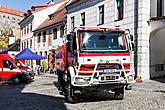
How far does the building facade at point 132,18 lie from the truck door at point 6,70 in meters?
7.74

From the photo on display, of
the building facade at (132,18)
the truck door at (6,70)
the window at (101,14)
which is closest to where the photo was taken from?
Result: the building facade at (132,18)

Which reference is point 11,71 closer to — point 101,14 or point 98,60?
point 101,14

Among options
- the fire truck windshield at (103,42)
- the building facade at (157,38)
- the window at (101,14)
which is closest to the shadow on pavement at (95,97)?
the fire truck windshield at (103,42)

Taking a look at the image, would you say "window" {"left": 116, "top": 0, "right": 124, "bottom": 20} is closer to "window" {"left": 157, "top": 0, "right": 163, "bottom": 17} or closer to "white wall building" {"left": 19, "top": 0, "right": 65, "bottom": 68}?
"window" {"left": 157, "top": 0, "right": 163, "bottom": 17}

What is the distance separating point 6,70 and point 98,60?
11295mm

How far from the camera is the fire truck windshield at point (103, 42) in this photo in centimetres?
1102

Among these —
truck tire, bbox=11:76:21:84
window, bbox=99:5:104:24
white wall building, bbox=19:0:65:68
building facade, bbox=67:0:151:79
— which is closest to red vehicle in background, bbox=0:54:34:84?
truck tire, bbox=11:76:21:84

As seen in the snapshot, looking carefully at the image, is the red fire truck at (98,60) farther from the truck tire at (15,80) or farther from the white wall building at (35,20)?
the white wall building at (35,20)

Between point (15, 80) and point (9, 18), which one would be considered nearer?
point (15, 80)

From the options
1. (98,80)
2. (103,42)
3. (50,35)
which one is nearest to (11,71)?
(103,42)

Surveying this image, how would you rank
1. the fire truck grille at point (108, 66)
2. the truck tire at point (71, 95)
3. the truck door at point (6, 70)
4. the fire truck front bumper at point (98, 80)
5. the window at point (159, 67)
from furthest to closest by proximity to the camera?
the window at point (159, 67), the truck door at point (6, 70), the truck tire at point (71, 95), the fire truck grille at point (108, 66), the fire truck front bumper at point (98, 80)

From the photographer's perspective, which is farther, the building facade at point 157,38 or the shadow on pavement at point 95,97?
the building facade at point 157,38

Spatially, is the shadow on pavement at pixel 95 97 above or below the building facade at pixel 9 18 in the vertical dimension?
below

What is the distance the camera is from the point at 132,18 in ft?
67.9
